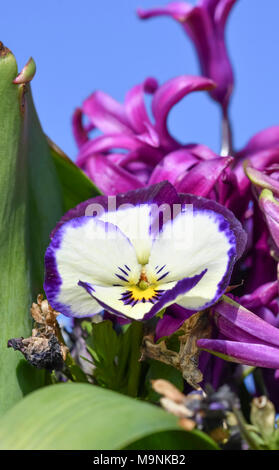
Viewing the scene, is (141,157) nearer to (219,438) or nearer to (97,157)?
(97,157)

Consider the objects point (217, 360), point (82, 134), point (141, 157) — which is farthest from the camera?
point (82, 134)

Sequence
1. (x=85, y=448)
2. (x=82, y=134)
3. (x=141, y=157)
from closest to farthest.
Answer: (x=85, y=448), (x=141, y=157), (x=82, y=134)

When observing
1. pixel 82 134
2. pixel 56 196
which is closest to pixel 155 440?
pixel 56 196

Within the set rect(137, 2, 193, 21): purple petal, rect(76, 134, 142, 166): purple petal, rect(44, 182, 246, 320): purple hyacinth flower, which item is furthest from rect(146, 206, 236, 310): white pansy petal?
rect(137, 2, 193, 21): purple petal

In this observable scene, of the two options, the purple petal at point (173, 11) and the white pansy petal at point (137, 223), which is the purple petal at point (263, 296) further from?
the purple petal at point (173, 11)

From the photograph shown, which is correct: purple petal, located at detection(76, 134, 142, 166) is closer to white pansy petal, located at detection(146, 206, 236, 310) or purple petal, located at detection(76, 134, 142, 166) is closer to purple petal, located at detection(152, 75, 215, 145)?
purple petal, located at detection(152, 75, 215, 145)

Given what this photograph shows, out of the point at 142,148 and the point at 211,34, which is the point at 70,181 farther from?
the point at 211,34

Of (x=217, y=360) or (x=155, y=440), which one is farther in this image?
(x=217, y=360)
